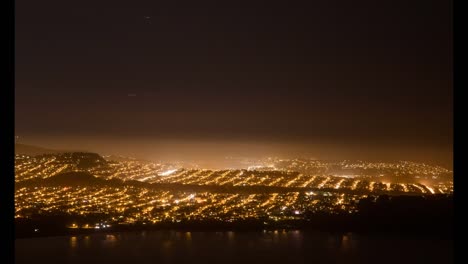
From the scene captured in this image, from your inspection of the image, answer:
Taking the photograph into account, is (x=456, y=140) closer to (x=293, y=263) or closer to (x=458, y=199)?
(x=458, y=199)

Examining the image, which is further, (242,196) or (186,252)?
(242,196)

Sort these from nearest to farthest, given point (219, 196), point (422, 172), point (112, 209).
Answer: point (112, 209)
point (219, 196)
point (422, 172)

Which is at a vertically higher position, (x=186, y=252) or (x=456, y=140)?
(x=456, y=140)

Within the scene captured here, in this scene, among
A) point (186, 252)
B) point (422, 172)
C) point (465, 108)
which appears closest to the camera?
point (465, 108)

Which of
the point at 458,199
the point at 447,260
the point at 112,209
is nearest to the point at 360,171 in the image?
the point at 112,209

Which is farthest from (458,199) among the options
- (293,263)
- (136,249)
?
(136,249)
